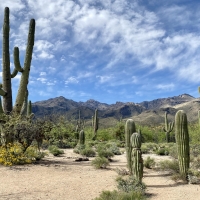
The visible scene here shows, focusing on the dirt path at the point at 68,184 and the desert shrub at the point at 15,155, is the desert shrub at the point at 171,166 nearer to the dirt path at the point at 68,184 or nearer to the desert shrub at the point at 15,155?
the dirt path at the point at 68,184

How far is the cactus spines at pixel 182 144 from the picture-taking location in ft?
34.1

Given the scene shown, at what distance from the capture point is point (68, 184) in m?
9.73

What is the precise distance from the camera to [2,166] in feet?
40.7

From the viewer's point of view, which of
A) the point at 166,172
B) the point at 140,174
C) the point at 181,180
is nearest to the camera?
the point at 140,174

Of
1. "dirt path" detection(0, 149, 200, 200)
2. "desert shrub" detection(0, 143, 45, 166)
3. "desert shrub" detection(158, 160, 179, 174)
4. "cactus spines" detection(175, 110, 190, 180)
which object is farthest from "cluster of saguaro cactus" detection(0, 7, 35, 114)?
"cactus spines" detection(175, 110, 190, 180)

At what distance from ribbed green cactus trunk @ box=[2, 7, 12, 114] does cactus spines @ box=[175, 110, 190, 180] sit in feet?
32.2

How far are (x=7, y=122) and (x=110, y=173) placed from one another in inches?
247

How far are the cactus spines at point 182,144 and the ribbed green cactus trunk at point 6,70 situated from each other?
9.80m

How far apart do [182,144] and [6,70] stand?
35.8 feet

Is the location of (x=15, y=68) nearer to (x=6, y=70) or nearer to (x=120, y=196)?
(x=6, y=70)

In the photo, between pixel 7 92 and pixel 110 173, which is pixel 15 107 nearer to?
pixel 7 92

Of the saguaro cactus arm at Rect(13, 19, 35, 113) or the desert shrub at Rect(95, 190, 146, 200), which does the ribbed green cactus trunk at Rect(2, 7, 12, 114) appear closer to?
the saguaro cactus arm at Rect(13, 19, 35, 113)

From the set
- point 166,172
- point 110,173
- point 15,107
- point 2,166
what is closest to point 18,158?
point 2,166

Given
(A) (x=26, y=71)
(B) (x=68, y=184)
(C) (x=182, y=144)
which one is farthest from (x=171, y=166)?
(A) (x=26, y=71)
